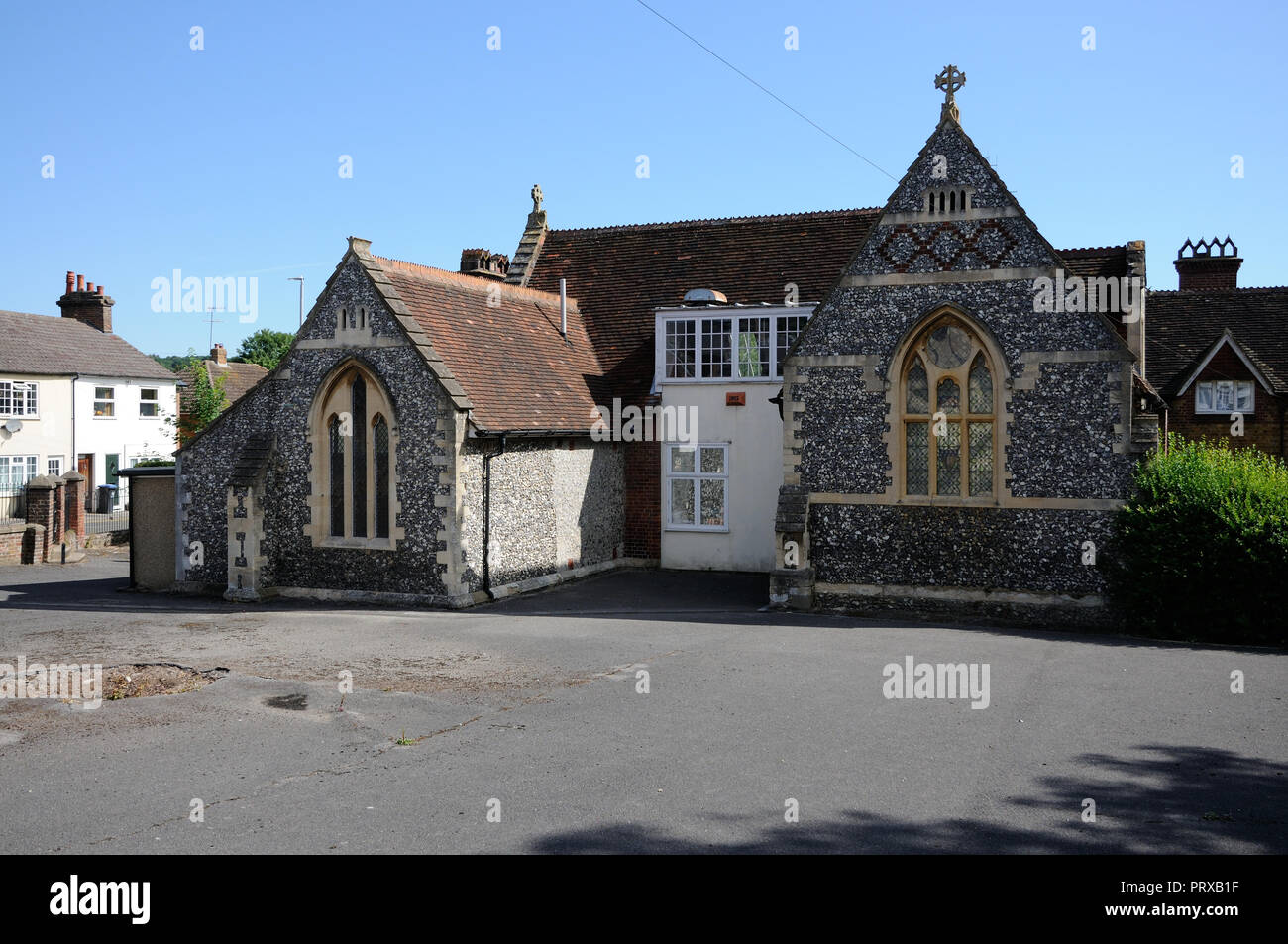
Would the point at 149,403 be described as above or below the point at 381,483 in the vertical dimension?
above

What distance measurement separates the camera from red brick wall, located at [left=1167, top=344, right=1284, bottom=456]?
31016 mm

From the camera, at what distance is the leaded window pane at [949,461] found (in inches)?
683

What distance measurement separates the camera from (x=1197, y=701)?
1145 cm

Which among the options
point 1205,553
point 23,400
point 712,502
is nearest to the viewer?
point 1205,553

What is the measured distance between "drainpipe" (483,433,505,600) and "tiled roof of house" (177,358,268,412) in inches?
1249

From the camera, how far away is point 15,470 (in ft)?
131

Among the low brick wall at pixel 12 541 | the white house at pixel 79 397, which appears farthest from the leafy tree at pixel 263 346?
the low brick wall at pixel 12 541

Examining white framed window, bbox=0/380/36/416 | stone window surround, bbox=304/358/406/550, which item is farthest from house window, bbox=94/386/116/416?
stone window surround, bbox=304/358/406/550

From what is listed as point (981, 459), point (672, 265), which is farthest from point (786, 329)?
point (981, 459)

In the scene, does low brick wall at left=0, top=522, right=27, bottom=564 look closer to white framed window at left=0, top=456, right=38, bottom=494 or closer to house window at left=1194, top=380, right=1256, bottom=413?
white framed window at left=0, top=456, right=38, bottom=494

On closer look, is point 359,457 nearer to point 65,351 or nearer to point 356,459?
point 356,459

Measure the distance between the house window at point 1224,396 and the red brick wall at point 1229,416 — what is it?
12 centimetres

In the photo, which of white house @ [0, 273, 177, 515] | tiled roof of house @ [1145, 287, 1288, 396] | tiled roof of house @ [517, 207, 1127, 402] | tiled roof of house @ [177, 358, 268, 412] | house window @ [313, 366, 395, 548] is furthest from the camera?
tiled roof of house @ [177, 358, 268, 412]

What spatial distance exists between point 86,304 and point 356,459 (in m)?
33.4
